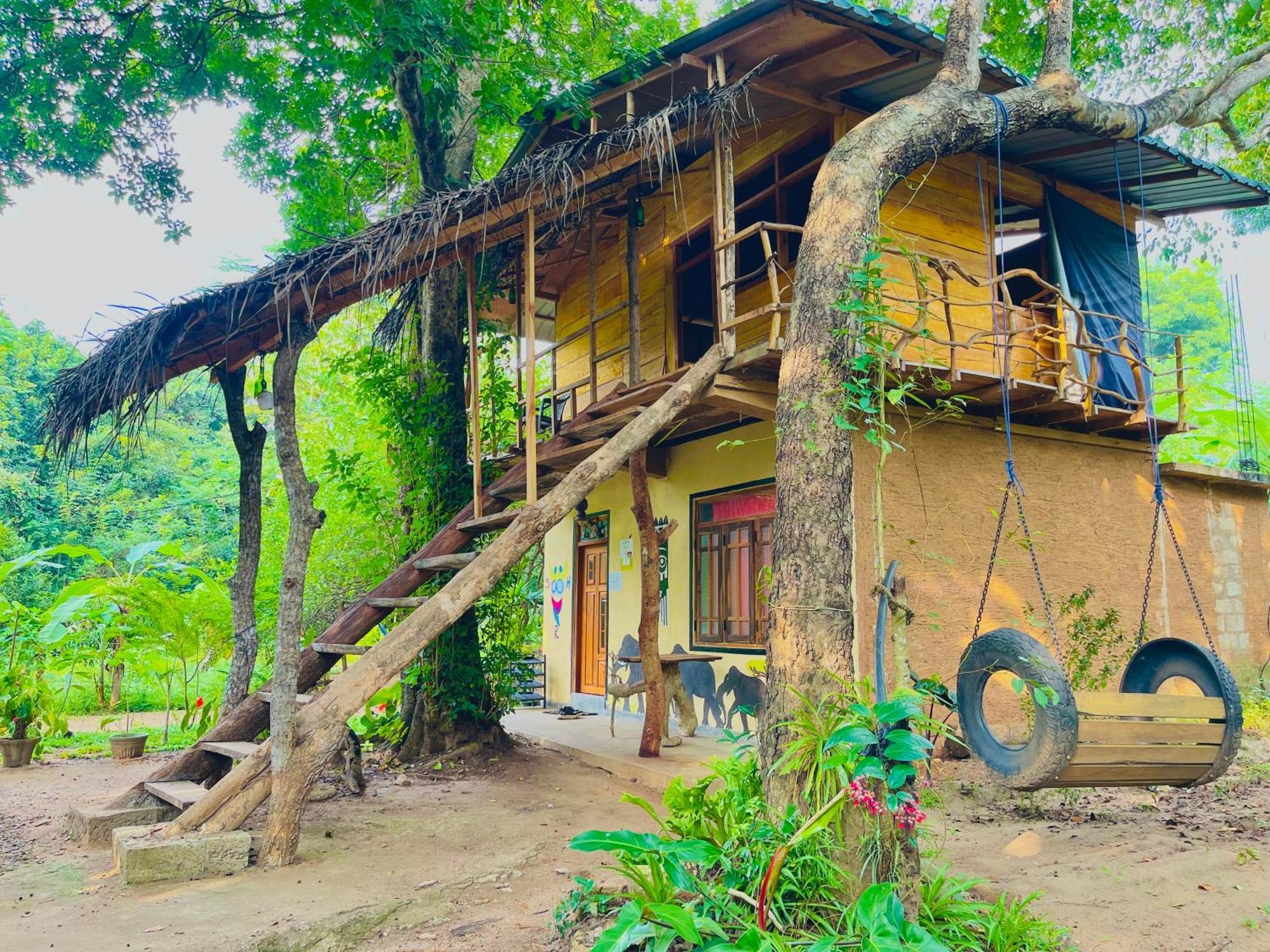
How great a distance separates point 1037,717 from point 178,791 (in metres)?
5.06

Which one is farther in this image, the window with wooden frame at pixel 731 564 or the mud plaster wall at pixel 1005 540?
the window with wooden frame at pixel 731 564

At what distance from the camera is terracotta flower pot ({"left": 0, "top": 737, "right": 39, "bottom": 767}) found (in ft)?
28.5

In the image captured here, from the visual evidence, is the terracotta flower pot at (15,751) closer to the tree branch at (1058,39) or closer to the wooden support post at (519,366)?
the wooden support post at (519,366)

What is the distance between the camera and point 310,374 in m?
18.9

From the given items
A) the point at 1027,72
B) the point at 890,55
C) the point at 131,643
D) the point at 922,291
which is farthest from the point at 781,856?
the point at 1027,72

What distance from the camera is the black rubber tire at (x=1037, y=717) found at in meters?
3.81

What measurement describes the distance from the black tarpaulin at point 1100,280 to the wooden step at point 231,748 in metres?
8.16

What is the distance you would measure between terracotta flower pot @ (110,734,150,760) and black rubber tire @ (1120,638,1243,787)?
9.29 metres

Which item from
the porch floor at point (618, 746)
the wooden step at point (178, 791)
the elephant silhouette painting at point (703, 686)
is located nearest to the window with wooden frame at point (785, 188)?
the elephant silhouette painting at point (703, 686)

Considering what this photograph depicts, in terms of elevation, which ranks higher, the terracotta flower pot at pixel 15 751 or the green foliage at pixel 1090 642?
the green foliage at pixel 1090 642

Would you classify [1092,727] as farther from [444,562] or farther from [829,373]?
[444,562]

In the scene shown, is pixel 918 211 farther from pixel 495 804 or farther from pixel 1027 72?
pixel 495 804

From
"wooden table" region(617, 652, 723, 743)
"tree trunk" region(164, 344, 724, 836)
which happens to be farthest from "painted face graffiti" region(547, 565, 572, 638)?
"tree trunk" region(164, 344, 724, 836)

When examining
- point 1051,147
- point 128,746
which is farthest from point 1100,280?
point 128,746
